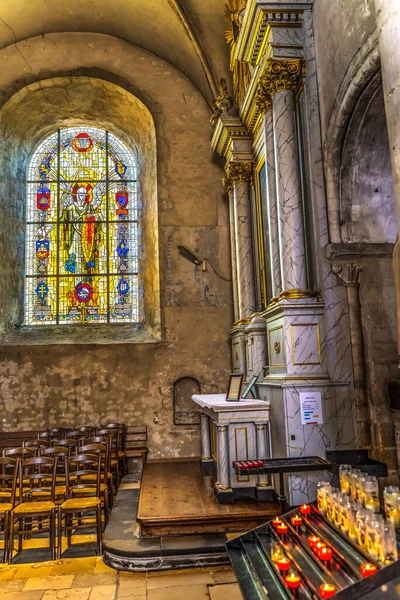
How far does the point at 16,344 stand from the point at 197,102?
6.23m

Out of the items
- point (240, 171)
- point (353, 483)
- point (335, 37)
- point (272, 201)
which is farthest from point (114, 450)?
point (335, 37)

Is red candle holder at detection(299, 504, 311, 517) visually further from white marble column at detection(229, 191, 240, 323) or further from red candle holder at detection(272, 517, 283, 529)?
white marble column at detection(229, 191, 240, 323)

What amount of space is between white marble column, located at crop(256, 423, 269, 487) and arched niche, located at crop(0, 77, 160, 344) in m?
4.57

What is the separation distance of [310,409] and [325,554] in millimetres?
2878

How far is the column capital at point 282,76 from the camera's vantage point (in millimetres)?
6742

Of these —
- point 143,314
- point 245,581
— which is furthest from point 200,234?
point 245,581

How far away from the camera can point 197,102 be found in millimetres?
11344

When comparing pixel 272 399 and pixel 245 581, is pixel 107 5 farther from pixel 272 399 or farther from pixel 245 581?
pixel 245 581

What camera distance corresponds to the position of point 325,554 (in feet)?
10.8

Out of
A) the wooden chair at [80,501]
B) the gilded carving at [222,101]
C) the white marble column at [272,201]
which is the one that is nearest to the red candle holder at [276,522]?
the wooden chair at [80,501]

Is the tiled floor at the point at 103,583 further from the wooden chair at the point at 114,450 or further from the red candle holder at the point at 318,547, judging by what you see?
the wooden chair at the point at 114,450

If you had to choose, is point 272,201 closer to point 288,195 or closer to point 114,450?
point 288,195

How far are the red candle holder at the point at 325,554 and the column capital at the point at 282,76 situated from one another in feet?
18.2

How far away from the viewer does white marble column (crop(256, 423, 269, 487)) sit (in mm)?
6227
